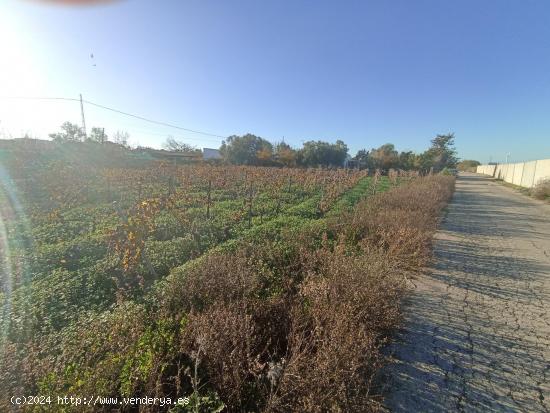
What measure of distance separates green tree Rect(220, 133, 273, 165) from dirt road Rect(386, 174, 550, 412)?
135 ft

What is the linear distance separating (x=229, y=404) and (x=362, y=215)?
597cm

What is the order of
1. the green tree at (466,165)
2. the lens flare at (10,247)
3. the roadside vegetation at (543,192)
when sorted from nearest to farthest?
the lens flare at (10,247) < the roadside vegetation at (543,192) < the green tree at (466,165)

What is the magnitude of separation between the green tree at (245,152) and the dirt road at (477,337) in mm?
41153

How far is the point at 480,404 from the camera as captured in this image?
2.36 meters

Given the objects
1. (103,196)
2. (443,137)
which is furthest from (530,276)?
A: (443,137)

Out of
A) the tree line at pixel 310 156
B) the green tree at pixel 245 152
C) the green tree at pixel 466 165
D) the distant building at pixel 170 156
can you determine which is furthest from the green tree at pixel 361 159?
the green tree at pixel 466 165

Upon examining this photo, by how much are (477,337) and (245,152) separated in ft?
150

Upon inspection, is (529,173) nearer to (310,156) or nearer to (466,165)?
(310,156)

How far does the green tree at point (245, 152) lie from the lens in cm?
4619

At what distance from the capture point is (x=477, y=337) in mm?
3277

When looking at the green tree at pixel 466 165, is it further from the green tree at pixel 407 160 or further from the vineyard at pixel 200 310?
the vineyard at pixel 200 310

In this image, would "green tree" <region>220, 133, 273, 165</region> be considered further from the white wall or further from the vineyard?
the vineyard

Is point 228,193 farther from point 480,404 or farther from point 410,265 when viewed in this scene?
point 480,404

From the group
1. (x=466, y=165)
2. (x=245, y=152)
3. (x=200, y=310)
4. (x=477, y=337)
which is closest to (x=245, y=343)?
(x=200, y=310)
